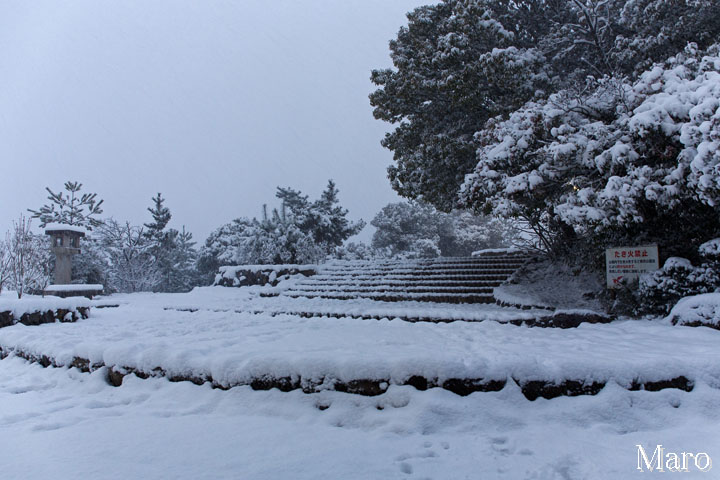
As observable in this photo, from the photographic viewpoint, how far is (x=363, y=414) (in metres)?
2.55

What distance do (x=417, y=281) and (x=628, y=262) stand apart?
5.18 meters

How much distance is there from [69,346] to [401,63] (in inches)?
385

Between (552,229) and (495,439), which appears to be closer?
(495,439)

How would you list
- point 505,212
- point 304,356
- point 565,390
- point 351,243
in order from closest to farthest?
point 565,390 → point 304,356 → point 505,212 → point 351,243

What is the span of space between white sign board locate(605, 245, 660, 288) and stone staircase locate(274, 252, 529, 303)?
8.36 ft

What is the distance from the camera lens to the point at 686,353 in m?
2.97

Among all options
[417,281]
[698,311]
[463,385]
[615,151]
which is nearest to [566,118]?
[615,151]

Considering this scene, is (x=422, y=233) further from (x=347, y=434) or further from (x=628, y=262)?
(x=347, y=434)

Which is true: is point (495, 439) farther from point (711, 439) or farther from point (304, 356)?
point (304, 356)

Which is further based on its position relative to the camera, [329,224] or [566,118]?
[329,224]

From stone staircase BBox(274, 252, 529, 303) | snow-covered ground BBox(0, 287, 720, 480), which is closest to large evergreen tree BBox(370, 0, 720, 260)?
stone staircase BBox(274, 252, 529, 303)

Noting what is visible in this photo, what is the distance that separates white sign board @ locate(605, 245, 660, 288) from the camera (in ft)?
16.4

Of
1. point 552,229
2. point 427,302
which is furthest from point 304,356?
point 552,229

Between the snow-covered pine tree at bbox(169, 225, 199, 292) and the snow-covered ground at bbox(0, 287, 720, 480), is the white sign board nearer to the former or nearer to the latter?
the snow-covered ground at bbox(0, 287, 720, 480)
